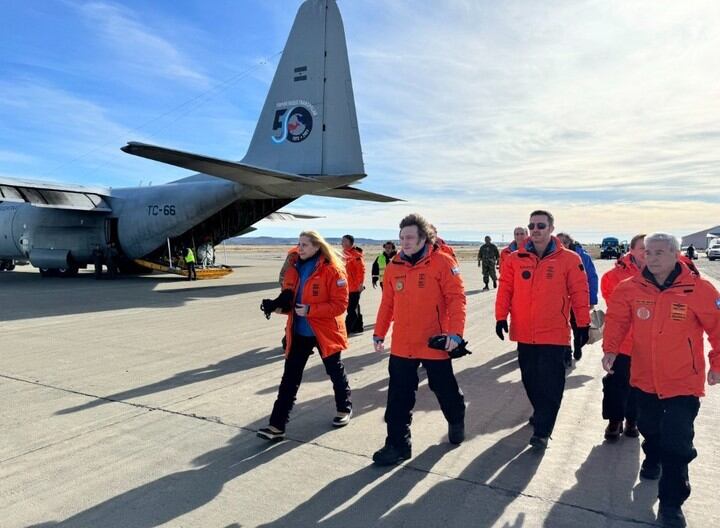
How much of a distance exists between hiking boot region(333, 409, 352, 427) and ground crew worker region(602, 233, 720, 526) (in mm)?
2383

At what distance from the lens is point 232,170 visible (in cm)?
1437

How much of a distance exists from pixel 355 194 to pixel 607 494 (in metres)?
16.8

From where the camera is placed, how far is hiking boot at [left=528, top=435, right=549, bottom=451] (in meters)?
4.09

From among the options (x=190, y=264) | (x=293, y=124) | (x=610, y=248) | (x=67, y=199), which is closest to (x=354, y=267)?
(x=293, y=124)

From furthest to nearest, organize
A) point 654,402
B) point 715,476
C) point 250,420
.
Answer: point 250,420, point 715,476, point 654,402

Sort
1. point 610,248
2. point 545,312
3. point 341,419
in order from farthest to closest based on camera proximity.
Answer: point 610,248, point 341,419, point 545,312

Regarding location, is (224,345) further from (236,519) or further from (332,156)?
(332,156)

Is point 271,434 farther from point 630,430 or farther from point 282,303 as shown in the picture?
point 630,430

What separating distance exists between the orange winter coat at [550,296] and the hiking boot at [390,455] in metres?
1.34

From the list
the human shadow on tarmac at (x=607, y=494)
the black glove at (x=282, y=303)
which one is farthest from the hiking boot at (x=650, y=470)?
the black glove at (x=282, y=303)

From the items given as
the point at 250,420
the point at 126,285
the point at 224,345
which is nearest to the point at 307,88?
the point at 126,285

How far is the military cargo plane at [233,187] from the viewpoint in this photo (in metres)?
16.4

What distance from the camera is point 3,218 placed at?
23969mm

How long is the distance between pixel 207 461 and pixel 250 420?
0.89 meters
